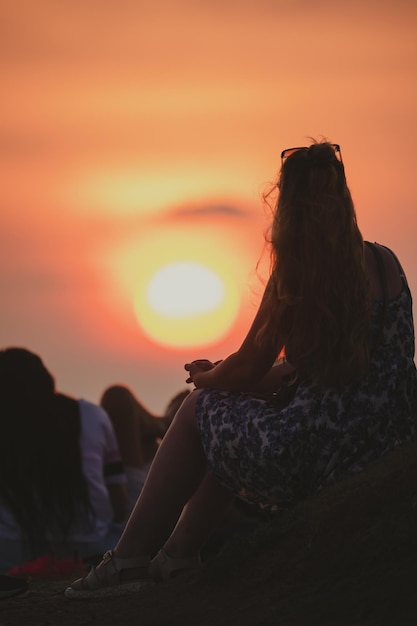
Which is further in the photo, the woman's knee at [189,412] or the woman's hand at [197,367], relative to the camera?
the woman's hand at [197,367]

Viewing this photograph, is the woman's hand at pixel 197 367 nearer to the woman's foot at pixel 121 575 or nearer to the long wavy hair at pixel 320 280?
the long wavy hair at pixel 320 280

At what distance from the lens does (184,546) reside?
19.4 feet

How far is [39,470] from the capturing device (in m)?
A: 7.56

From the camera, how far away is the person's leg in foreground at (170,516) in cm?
576

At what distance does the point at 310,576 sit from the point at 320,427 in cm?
70

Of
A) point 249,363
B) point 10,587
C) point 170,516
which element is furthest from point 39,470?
point 249,363

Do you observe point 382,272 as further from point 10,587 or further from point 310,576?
point 10,587

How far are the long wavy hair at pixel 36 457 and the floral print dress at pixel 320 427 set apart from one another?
7.19 feet

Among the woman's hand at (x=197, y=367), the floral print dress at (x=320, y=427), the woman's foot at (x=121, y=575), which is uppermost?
the woman's hand at (x=197, y=367)

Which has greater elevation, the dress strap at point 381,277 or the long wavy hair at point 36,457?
the dress strap at point 381,277

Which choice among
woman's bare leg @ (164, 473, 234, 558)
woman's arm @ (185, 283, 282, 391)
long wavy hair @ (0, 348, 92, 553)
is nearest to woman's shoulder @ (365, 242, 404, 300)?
woman's arm @ (185, 283, 282, 391)

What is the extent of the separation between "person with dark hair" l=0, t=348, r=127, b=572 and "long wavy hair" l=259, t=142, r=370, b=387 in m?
2.55

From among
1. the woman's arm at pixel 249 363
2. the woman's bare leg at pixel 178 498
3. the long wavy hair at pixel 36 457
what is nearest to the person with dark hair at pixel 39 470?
the long wavy hair at pixel 36 457

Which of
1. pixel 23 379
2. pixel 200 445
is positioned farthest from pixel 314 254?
pixel 23 379
